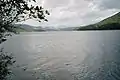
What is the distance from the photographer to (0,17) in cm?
1105

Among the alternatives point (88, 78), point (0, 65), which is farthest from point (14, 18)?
point (88, 78)

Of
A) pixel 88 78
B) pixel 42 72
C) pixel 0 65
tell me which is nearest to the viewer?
pixel 0 65

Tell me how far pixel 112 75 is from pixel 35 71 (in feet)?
58.9

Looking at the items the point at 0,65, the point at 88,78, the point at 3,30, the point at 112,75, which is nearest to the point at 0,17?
the point at 3,30

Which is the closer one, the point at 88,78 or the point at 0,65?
the point at 0,65

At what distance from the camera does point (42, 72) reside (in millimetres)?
44906

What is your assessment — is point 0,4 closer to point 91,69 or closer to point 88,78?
point 88,78

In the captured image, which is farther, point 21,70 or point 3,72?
point 21,70

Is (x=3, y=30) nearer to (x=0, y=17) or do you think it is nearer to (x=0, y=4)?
(x=0, y=17)

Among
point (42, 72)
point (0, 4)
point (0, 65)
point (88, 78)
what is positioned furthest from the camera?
point (42, 72)

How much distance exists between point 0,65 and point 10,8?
3763 mm

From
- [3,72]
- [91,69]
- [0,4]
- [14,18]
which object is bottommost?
[91,69]

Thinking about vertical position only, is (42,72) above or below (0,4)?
below

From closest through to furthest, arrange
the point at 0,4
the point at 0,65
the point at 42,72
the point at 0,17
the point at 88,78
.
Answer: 1. the point at 0,4
2. the point at 0,17
3. the point at 0,65
4. the point at 88,78
5. the point at 42,72
